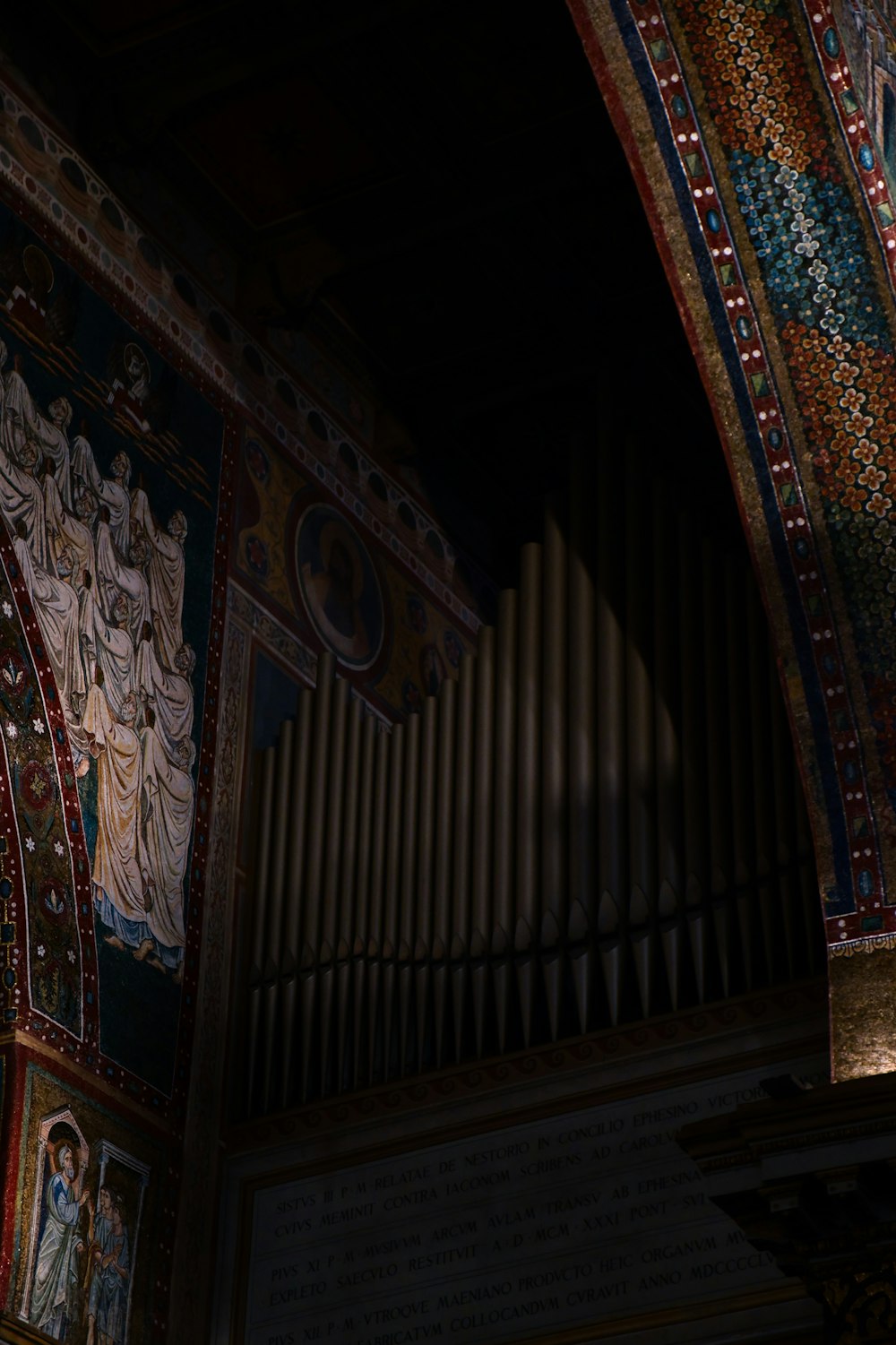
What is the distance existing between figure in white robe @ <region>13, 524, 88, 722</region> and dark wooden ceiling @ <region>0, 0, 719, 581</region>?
2.26 metres

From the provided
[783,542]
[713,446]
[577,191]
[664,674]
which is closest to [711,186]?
[783,542]

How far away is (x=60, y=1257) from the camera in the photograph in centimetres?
852

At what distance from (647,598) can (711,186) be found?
2238 millimetres

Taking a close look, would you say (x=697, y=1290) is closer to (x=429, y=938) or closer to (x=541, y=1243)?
(x=541, y=1243)

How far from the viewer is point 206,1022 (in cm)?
971

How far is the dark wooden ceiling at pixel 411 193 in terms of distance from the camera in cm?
1041

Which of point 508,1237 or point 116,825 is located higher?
point 116,825

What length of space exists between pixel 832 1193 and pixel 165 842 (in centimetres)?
386

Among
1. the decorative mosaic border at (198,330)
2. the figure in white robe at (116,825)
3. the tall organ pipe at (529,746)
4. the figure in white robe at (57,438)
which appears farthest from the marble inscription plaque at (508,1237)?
the decorative mosaic border at (198,330)

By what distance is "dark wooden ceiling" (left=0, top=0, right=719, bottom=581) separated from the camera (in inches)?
410

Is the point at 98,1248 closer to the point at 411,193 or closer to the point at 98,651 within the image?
the point at 98,651

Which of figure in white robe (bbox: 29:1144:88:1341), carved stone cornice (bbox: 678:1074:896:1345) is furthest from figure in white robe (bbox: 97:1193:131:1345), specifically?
carved stone cornice (bbox: 678:1074:896:1345)

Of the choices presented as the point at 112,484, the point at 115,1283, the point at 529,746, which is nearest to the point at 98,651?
the point at 112,484

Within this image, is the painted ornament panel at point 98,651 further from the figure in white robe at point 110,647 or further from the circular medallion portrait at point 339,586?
the circular medallion portrait at point 339,586
